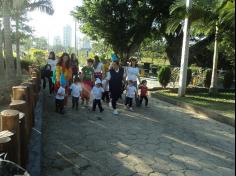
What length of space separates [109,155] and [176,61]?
19.8m

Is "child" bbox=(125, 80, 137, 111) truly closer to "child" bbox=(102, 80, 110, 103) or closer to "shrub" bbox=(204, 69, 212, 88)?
→ "child" bbox=(102, 80, 110, 103)

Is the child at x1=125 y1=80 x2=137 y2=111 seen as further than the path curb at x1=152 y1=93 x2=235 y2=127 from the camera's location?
Yes

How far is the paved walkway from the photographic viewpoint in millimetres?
5547

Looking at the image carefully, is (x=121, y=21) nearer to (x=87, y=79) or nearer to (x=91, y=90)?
(x=87, y=79)

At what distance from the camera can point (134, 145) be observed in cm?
684

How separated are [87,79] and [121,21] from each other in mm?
16274

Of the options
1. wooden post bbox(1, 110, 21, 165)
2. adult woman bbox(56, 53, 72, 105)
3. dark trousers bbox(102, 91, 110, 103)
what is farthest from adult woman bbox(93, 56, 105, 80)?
→ wooden post bbox(1, 110, 21, 165)

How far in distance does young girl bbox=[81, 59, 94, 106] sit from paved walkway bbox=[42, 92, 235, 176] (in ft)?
2.76

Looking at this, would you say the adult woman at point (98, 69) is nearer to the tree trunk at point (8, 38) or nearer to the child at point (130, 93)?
the child at point (130, 93)

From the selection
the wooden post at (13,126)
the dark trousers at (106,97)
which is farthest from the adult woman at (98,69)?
the wooden post at (13,126)

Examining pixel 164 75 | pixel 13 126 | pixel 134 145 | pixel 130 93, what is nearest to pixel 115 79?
pixel 130 93

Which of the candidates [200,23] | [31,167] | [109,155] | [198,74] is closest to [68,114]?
[109,155]

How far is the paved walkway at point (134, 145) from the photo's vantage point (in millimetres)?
5547

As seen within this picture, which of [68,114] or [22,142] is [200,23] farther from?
[22,142]
